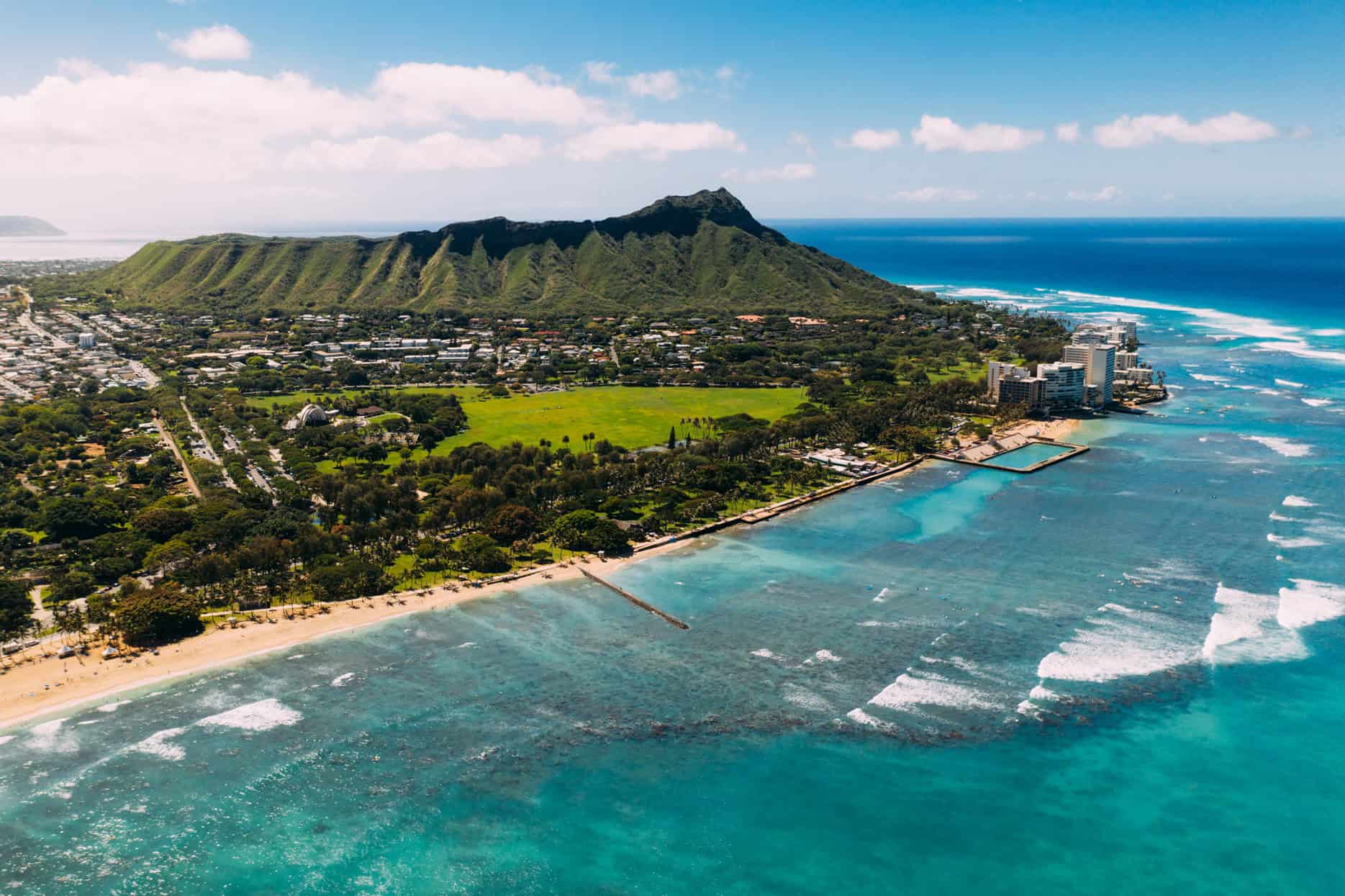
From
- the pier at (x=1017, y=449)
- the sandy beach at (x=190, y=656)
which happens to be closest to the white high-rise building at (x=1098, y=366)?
the pier at (x=1017, y=449)

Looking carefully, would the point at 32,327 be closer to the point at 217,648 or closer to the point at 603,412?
the point at 603,412

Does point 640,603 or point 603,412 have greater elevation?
point 603,412

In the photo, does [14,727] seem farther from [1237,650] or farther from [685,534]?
[1237,650]

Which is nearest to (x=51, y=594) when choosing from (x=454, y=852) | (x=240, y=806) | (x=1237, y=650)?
(x=240, y=806)

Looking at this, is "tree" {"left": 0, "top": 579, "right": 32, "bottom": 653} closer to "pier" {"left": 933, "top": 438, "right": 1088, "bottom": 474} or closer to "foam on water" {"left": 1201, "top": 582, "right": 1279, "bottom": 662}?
"foam on water" {"left": 1201, "top": 582, "right": 1279, "bottom": 662}

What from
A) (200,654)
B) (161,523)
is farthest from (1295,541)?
(161,523)

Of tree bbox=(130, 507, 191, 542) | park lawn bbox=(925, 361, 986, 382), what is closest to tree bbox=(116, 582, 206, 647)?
tree bbox=(130, 507, 191, 542)

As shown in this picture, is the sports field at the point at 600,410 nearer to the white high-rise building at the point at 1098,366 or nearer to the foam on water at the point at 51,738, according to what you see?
the white high-rise building at the point at 1098,366
